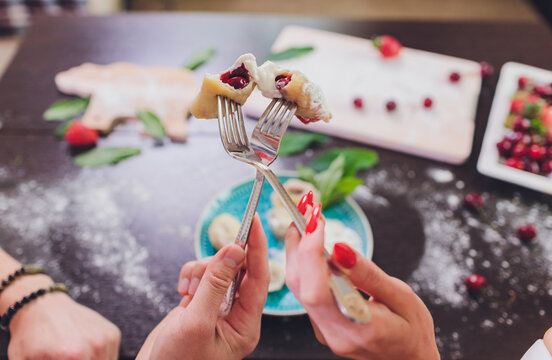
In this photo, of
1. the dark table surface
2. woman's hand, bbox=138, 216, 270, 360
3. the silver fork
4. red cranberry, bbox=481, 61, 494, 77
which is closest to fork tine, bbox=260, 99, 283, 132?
the silver fork

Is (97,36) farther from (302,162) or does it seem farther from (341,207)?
(341,207)

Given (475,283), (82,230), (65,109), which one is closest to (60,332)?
(82,230)

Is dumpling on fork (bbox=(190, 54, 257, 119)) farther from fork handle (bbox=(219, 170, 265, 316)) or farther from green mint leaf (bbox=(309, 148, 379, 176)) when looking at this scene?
green mint leaf (bbox=(309, 148, 379, 176))

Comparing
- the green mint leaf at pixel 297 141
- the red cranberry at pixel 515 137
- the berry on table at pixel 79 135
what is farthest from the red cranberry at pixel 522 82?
the berry on table at pixel 79 135

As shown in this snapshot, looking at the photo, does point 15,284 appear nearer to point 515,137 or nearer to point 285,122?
point 285,122

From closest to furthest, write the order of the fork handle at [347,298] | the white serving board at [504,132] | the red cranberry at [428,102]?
the fork handle at [347,298], the white serving board at [504,132], the red cranberry at [428,102]

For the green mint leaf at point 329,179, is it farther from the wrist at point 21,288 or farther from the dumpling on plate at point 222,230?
the wrist at point 21,288

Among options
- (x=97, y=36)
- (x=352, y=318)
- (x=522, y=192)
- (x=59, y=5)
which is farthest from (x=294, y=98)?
(x=59, y=5)
